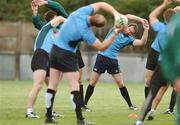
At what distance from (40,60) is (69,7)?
2364 cm

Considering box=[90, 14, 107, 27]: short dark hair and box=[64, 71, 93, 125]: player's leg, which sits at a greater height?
box=[90, 14, 107, 27]: short dark hair

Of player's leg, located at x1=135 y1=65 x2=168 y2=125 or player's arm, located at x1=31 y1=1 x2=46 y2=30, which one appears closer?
player's leg, located at x1=135 y1=65 x2=168 y2=125

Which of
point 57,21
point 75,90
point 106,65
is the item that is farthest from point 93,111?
point 75,90

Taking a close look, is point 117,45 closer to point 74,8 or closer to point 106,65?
point 106,65

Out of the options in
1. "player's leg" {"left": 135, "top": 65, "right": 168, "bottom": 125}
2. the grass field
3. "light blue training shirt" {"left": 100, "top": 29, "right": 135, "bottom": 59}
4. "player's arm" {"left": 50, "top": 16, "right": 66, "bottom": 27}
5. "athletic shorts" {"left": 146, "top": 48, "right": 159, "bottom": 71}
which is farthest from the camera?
"light blue training shirt" {"left": 100, "top": 29, "right": 135, "bottom": 59}

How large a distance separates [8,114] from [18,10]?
24.4 m

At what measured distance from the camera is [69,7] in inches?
1382

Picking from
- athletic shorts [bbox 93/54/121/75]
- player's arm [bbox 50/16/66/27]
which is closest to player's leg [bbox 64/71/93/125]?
player's arm [bbox 50/16/66/27]

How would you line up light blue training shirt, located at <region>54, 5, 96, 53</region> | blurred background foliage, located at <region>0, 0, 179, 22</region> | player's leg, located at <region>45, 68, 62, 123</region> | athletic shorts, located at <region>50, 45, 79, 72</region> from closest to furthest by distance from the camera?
light blue training shirt, located at <region>54, 5, 96, 53</region>
athletic shorts, located at <region>50, 45, 79, 72</region>
player's leg, located at <region>45, 68, 62, 123</region>
blurred background foliage, located at <region>0, 0, 179, 22</region>

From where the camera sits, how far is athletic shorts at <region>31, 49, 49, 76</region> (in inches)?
457

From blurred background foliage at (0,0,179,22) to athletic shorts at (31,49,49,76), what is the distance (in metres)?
21.9

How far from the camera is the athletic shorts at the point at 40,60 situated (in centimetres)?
1161

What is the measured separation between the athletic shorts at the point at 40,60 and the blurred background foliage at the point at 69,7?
2187cm

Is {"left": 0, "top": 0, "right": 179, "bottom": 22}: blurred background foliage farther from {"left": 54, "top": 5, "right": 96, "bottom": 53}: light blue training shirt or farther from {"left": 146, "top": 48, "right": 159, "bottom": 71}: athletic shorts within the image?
{"left": 54, "top": 5, "right": 96, "bottom": 53}: light blue training shirt
